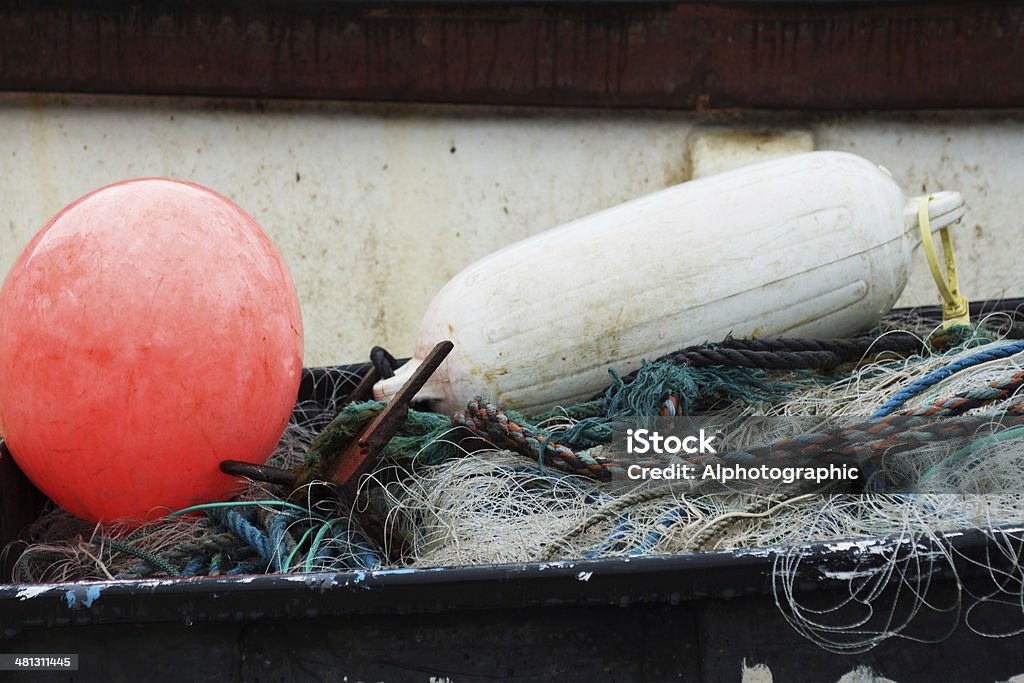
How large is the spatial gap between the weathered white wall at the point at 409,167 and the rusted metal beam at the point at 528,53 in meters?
0.09

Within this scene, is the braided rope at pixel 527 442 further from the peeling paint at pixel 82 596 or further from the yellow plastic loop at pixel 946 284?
the yellow plastic loop at pixel 946 284

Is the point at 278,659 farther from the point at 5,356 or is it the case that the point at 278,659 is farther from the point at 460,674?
the point at 5,356

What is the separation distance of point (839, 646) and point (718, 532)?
0.25 metres

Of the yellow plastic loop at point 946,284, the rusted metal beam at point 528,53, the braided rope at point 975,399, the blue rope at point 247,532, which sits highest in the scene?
the rusted metal beam at point 528,53

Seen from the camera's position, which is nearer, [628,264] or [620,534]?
[620,534]

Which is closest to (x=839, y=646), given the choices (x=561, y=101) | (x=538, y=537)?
(x=538, y=537)

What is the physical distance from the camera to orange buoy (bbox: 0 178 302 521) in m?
1.74

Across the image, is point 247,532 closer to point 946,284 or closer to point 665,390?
point 665,390

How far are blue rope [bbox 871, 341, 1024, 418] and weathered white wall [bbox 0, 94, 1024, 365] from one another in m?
1.91

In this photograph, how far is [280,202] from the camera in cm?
388

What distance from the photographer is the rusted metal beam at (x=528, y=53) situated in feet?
12.0

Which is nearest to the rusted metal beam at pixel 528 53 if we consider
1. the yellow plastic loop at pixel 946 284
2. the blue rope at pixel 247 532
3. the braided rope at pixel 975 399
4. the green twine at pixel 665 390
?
the yellow plastic loop at pixel 946 284

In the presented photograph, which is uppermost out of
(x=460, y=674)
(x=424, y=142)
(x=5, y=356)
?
(x=424, y=142)

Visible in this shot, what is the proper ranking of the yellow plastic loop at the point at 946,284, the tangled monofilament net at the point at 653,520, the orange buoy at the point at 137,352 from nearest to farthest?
the tangled monofilament net at the point at 653,520
the orange buoy at the point at 137,352
the yellow plastic loop at the point at 946,284
